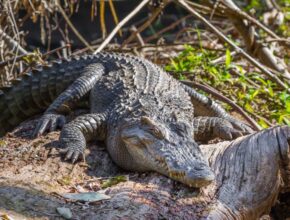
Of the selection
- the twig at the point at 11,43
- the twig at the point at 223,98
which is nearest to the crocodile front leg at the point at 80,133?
the twig at the point at 223,98

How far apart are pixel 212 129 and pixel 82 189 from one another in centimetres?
151

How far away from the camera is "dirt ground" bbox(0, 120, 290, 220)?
11.0ft

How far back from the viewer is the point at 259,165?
388 cm

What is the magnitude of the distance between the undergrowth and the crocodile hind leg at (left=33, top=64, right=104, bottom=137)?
1120 millimetres

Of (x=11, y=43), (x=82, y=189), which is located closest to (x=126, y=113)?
(x=82, y=189)

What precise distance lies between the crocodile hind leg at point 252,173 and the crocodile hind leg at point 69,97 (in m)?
1.61

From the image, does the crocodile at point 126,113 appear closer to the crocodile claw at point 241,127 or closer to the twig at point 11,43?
Result: the crocodile claw at point 241,127

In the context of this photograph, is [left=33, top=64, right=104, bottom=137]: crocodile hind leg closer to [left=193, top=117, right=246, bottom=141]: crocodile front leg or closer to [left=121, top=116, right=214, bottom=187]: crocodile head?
[left=121, top=116, right=214, bottom=187]: crocodile head

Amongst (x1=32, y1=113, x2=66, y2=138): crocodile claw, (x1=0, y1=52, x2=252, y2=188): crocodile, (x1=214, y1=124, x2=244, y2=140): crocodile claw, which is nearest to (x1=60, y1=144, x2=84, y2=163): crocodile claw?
(x1=0, y1=52, x2=252, y2=188): crocodile

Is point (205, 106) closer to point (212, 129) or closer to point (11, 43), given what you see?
point (212, 129)

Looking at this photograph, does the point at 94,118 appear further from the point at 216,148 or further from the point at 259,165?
the point at 259,165

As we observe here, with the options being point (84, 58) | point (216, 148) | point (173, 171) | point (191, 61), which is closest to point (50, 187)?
point (173, 171)

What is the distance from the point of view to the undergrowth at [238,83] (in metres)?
5.93

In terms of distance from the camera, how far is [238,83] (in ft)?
20.8
